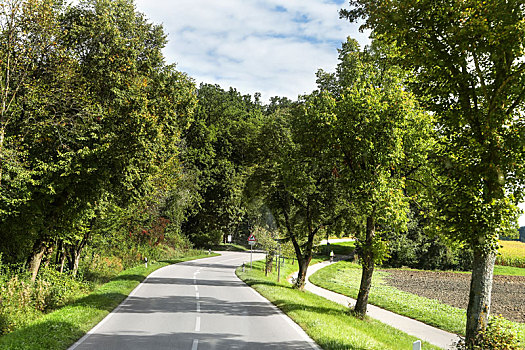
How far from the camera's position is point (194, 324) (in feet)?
42.3

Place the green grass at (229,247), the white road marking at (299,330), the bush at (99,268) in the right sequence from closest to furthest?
the white road marking at (299,330) < the bush at (99,268) < the green grass at (229,247)

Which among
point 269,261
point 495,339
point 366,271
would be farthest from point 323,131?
point 269,261

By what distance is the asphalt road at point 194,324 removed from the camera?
10297mm

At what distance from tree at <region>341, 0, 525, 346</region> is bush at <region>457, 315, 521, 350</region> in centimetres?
13

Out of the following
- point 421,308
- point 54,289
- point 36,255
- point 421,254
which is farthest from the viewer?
point 421,254

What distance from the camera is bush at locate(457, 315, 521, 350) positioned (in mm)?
8352

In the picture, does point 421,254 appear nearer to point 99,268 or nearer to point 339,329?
point 99,268

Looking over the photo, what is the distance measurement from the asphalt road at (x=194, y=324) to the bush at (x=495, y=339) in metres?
3.62

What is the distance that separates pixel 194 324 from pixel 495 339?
26.4 feet

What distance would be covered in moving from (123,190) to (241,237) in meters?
54.7

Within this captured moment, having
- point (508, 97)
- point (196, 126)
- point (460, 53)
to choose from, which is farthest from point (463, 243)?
point (196, 126)

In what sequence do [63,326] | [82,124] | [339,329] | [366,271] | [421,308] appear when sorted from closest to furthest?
[63,326] → [339,329] → [366,271] → [82,124] → [421,308]

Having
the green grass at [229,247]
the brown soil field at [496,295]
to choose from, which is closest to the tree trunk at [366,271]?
the brown soil field at [496,295]

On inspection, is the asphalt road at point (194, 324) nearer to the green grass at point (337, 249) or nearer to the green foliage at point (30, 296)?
the green foliage at point (30, 296)
